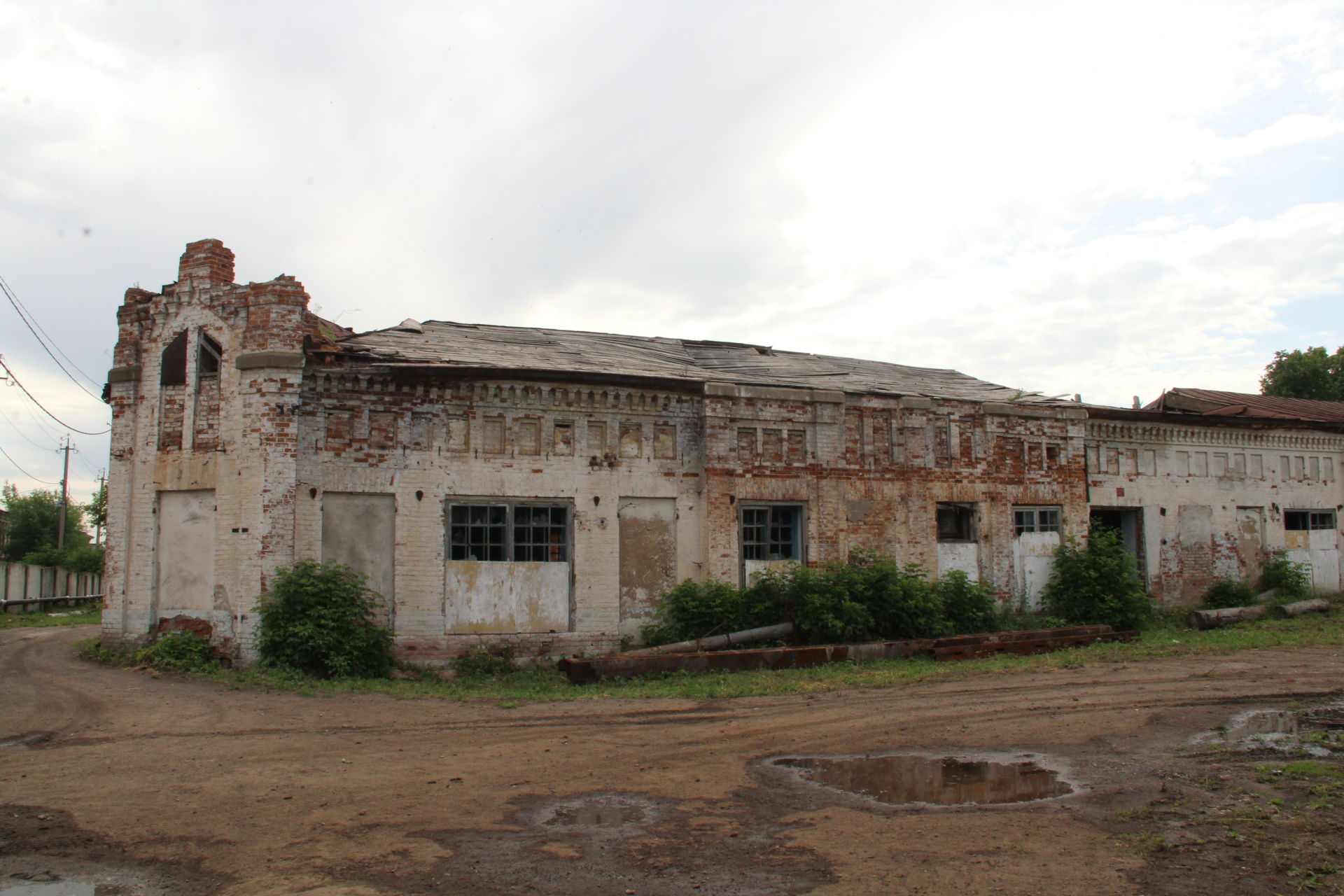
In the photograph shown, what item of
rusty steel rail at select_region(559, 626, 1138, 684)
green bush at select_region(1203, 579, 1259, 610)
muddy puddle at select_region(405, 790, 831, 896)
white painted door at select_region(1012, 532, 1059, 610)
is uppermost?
white painted door at select_region(1012, 532, 1059, 610)

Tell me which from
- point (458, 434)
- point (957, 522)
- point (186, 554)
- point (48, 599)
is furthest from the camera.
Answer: point (48, 599)

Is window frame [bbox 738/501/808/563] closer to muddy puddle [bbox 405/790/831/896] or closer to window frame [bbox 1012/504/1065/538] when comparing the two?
window frame [bbox 1012/504/1065/538]

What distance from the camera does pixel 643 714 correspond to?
10.8 m

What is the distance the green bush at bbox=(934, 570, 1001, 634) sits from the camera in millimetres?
16781

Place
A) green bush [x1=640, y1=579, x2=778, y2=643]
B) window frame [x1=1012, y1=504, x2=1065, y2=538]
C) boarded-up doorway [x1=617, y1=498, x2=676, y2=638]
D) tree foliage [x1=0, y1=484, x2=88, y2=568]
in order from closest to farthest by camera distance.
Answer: green bush [x1=640, y1=579, x2=778, y2=643] → boarded-up doorway [x1=617, y1=498, x2=676, y2=638] → window frame [x1=1012, y1=504, x2=1065, y2=538] → tree foliage [x1=0, y1=484, x2=88, y2=568]

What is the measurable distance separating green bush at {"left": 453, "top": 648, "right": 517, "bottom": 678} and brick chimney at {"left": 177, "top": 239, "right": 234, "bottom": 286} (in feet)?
22.9

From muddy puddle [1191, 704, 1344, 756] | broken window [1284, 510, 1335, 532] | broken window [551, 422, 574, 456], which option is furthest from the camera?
broken window [1284, 510, 1335, 532]

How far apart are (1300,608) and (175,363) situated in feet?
73.7

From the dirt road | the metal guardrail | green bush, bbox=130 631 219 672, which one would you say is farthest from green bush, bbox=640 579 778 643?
the metal guardrail

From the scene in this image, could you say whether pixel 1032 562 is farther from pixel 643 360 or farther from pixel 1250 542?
pixel 643 360

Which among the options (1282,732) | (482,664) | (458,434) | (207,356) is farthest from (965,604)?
(207,356)

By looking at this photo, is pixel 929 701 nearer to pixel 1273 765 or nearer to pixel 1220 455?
pixel 1273 765

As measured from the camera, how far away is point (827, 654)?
46.5 feet

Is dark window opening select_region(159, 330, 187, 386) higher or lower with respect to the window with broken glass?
higher
